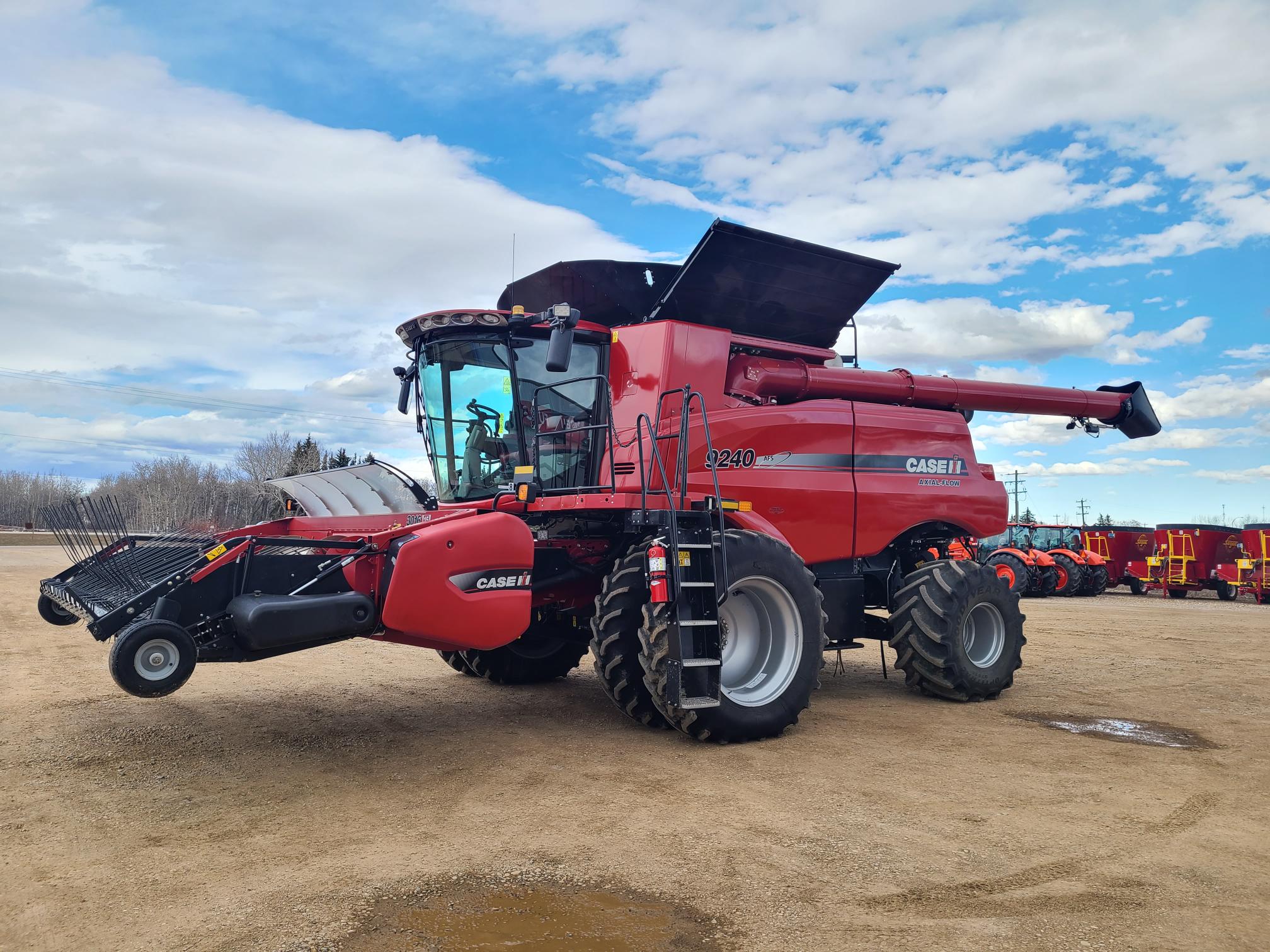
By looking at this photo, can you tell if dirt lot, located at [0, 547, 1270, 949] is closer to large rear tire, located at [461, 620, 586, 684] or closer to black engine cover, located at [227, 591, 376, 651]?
large rear tire, located at [461, 620, 586, 684]

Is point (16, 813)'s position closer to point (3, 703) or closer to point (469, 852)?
point (469, 852)

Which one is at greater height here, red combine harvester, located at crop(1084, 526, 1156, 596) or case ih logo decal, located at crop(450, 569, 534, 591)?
case ih logo decal, located at crop(450, 569, 534, 591)

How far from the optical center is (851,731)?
636cm

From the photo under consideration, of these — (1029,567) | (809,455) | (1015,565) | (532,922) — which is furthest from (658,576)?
(1029,567)

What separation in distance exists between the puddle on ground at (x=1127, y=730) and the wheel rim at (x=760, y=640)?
7.12 feet

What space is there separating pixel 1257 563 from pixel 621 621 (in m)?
20.5

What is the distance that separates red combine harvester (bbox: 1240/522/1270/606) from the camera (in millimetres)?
20391

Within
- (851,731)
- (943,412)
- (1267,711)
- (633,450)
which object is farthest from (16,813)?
(1267,711)

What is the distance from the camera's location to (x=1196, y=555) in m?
22.2

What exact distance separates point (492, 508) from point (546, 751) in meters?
1.62

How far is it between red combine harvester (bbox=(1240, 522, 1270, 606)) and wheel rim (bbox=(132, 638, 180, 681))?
75.2 feet

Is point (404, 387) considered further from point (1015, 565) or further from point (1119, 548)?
point (1119, 548)

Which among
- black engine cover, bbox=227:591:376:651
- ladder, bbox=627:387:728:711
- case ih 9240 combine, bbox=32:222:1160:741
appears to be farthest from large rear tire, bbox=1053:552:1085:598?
black engine cover, bbox=227:591:376:651

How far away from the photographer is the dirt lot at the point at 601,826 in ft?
10.4
